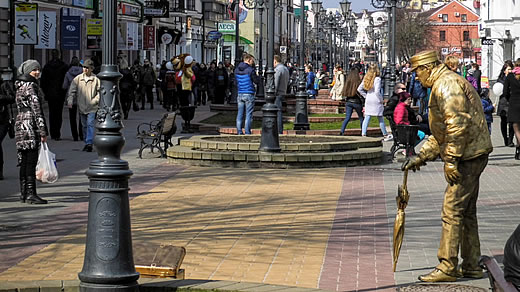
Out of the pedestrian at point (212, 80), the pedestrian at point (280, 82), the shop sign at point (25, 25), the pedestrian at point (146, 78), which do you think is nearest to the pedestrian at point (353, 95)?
the pedestrian at point (280, 82)

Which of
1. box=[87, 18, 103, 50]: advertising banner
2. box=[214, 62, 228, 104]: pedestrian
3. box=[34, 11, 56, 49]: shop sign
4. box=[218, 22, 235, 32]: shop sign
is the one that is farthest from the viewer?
box=[218, 22, 235, 32]: shop sign

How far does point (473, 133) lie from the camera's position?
8.05 m

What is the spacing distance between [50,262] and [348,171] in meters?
8.69

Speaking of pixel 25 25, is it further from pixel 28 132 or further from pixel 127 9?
pixel 28 132

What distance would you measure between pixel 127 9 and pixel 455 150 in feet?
144

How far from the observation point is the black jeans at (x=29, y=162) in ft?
41.8

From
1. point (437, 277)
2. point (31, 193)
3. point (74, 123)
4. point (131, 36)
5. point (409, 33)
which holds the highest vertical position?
point (409, 33)

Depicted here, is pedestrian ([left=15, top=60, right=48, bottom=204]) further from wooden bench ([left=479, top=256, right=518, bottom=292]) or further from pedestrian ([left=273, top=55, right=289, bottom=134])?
pedestrian ([left=273, top=55, right=289, bottom=134])

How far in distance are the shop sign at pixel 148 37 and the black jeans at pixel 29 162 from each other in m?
43.6

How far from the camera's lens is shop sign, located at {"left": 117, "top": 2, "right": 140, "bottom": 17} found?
49.8 m

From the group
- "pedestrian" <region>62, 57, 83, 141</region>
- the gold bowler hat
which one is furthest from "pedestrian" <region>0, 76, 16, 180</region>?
the gold bowler hat

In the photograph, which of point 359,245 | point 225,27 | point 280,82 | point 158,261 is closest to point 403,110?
point 280,82

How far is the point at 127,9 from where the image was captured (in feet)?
166

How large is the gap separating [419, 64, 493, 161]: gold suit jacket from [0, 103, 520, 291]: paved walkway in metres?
0.96
